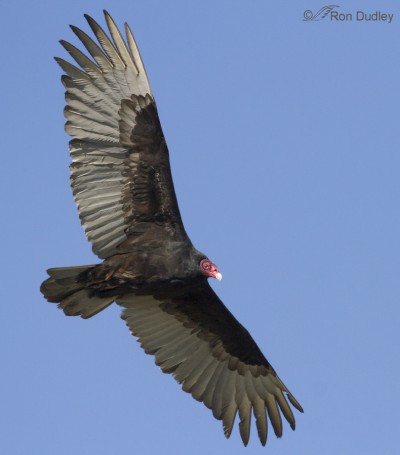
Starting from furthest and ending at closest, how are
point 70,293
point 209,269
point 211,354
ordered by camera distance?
point 211,354 → point 70,293 → point 209,269

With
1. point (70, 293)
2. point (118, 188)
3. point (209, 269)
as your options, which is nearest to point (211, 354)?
point (209, 269)

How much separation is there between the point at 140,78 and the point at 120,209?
129 centimetres

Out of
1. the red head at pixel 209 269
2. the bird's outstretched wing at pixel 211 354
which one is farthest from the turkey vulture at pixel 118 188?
the bird's outstretched wing at pixel 211 354

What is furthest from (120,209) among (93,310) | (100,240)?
(93,310)

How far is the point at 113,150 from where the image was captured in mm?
10266

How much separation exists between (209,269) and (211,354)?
1.58 metres

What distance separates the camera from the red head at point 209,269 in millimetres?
10062

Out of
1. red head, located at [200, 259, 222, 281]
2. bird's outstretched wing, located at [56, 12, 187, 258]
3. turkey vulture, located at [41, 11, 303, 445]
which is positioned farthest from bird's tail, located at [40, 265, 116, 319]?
red head, located at [200, 259, 222, 281]

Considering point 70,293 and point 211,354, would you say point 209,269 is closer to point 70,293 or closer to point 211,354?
point 70,293

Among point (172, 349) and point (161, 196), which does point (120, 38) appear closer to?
point (161, 196)

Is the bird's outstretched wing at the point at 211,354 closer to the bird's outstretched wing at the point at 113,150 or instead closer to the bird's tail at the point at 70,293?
the bird's tail at the point at 70,293

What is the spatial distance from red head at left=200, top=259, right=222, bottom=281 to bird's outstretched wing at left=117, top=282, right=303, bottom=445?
71cm

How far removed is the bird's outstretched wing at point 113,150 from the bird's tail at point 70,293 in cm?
35

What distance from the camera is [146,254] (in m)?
10.1
